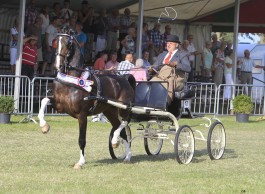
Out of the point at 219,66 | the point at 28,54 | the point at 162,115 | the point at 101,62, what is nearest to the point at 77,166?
the point at 162,115

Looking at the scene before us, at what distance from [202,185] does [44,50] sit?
1178cm

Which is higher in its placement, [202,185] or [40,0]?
[40,0]

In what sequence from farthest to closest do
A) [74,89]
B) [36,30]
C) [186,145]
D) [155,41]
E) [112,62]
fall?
[155,41] < [112,62] < [36,30] < [186,145] < [74,89]

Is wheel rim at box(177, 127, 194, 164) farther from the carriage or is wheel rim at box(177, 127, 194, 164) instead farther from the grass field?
the grass field

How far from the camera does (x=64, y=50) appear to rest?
1120cm

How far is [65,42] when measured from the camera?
11.2m

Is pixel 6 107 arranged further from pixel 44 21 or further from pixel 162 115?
pixel 162 115

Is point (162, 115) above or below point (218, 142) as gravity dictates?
above

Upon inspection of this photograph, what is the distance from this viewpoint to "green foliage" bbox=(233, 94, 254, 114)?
21.4 meters

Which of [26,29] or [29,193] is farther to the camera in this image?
[26,29]

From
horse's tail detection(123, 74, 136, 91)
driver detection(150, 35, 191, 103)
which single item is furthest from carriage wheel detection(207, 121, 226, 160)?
horse's tail detection(123, 74, 136, 91)

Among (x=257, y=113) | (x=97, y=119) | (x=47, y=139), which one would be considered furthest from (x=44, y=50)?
(x=257, y=113)

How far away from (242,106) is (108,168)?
1070cm

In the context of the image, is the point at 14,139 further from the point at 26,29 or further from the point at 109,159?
the point at 26,29
